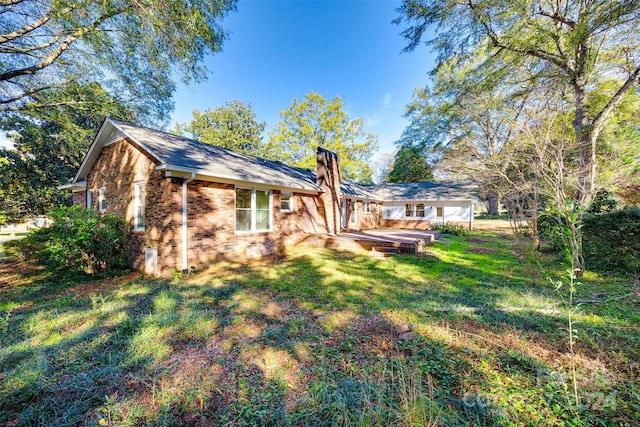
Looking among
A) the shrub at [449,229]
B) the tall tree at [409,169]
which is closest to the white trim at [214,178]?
the shrub at [449,229]

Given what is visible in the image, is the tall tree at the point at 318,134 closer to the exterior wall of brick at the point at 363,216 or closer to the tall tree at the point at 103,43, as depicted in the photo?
the exterior wall of brick at the point at 363,216

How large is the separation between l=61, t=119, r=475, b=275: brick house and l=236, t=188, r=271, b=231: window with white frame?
1.5 inches

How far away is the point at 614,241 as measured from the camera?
660 centimetres

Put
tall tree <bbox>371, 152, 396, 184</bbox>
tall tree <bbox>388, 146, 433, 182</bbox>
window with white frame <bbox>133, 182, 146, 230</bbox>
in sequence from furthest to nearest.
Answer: tall tree <bbox>371, 152, 396, 184</bbox> < tall tree <bbox>388, 146, 433, 182</bbox> < window with white frame <bbox>133, 182, 146, 230</bbox>

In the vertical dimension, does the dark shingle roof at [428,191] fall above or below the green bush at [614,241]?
above

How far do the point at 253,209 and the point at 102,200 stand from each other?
6113 mm

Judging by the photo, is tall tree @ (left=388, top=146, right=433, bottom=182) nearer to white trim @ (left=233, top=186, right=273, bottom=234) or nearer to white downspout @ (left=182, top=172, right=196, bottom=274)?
white trim @ (left=233, top=186, right=273, bottom=234)

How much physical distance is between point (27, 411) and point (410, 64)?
1673 centimetres

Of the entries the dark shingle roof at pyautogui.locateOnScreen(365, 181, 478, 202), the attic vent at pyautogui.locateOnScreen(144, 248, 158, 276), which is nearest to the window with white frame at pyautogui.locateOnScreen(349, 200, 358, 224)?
the dark shingle roof at pyautogui.locateOnScreen(365, 181, 478, 202)

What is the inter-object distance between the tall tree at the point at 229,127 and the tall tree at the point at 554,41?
2498cm

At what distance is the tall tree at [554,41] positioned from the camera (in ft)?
26.9

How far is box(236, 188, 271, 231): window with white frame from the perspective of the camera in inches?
340

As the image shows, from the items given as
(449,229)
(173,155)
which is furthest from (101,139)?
(449,229)

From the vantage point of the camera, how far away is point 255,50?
14219 millimetres
